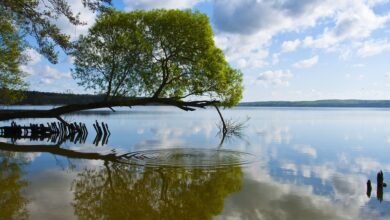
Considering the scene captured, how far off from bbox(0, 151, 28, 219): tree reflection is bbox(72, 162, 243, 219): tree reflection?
1.73 metres

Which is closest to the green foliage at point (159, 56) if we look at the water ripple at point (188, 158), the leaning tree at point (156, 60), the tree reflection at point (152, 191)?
the leaning tree at point (156, 60)

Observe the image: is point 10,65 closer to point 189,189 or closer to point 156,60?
point 156,60

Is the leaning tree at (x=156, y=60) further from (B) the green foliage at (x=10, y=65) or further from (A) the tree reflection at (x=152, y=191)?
(A) the tree reflection at (x=152, y=191)

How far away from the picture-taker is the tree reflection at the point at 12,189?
38.7ft

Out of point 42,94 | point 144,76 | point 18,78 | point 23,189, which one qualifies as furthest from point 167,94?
point 42,94

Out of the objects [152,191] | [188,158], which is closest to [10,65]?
[188,158]

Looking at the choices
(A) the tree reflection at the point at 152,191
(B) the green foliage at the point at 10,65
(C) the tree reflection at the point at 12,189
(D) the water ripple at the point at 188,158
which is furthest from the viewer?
(B) the green foliage at the point at 10,65

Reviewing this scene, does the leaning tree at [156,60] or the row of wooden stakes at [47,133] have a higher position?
the leaning tree at [156,60]

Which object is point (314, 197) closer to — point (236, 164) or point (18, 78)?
point (236, 164)

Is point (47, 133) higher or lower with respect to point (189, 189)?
lower

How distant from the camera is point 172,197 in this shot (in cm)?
1415

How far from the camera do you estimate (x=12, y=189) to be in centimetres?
1516

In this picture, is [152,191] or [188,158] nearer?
[152,191]

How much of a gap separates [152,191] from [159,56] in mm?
22938
